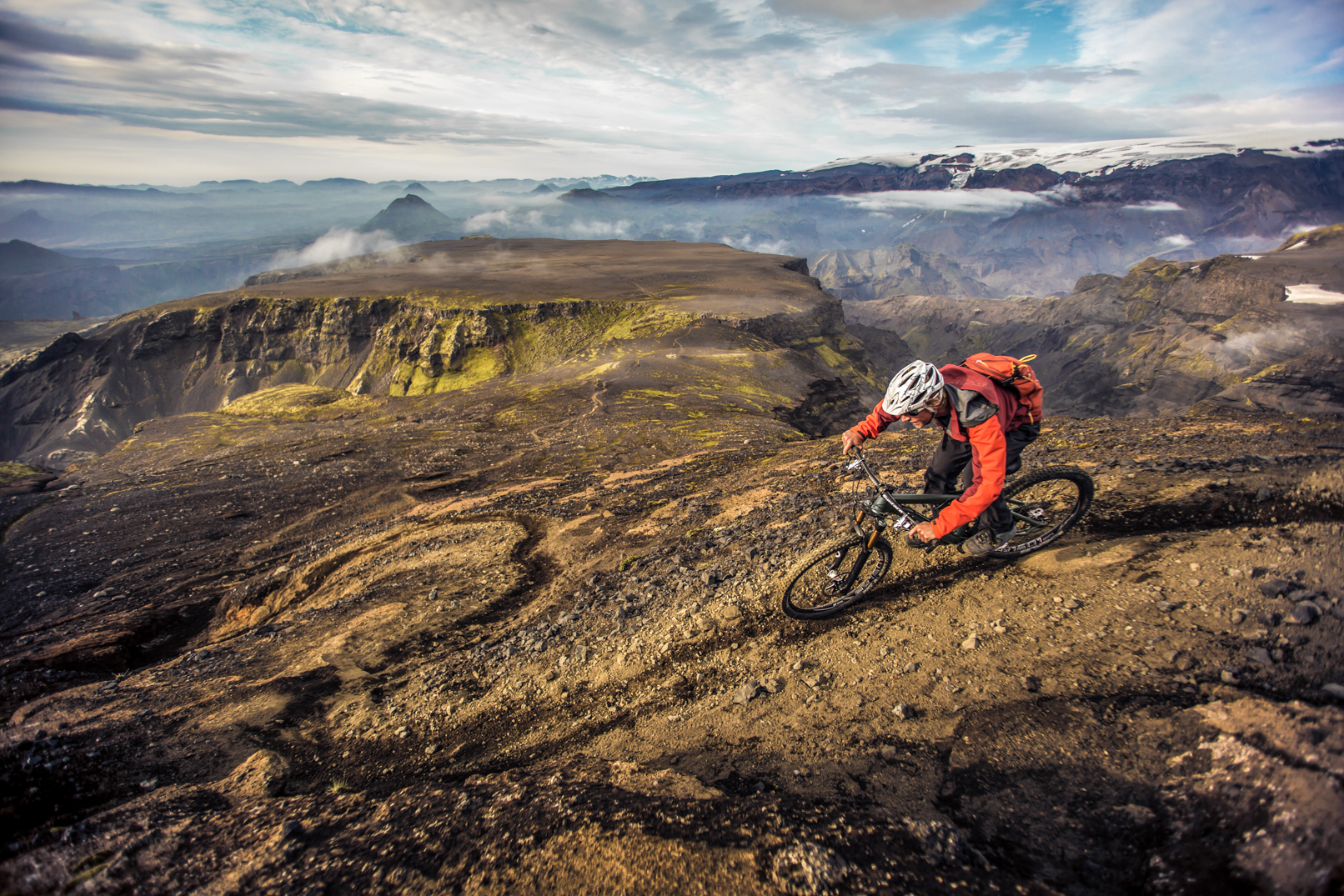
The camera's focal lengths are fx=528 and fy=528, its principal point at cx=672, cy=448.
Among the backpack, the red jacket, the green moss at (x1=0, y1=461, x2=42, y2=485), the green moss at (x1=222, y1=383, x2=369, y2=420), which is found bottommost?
the green moss at (x1=0, y1=461, x2=42, y2=485)

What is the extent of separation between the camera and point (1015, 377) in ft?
20.3

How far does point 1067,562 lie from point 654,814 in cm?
605

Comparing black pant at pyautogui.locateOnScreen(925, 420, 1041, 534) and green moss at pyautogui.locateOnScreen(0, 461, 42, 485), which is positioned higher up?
black pant at pyautogui.locateOnScreen(925, 420, 1041, 534)

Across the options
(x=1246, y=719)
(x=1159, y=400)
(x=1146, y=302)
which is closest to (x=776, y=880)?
(x=1246, y=719)

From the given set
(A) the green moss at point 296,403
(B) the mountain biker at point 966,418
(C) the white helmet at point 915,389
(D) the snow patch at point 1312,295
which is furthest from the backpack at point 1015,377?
(D) the snow patch at point 1312,295

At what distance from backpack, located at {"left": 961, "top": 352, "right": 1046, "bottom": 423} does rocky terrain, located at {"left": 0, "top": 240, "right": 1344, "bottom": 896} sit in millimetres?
2263

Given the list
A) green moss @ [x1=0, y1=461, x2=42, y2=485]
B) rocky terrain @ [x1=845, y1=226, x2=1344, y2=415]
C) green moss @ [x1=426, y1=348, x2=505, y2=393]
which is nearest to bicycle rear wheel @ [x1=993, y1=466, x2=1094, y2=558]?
green moss @ [x1=0, y1=461, x2=42, y2=485]

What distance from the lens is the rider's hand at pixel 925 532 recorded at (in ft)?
19.8

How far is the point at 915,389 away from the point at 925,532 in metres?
1.66

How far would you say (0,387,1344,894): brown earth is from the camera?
3773 mm

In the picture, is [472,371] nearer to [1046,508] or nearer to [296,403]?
[296,403]

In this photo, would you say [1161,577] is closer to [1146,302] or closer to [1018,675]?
[1018,675]

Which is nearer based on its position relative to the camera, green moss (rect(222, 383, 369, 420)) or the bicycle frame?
the bicycle frame

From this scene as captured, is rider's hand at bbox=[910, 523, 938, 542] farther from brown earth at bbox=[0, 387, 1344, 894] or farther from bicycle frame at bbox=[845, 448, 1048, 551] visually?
brown earth at bbox=[0, 387, 1344, 894]
